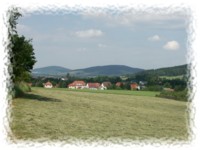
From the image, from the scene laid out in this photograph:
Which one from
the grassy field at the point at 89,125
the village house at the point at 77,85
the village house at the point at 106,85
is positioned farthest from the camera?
the village house at the point at 106,85

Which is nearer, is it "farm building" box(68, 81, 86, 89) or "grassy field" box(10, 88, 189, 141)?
"grassy field" box(10, 88, 189, 141)

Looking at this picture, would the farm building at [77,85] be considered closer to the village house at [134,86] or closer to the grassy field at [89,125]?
the grassy field at [89,125]

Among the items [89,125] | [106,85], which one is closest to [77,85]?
[106,85]

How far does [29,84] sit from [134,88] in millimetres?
3655

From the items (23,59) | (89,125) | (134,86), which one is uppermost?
(23,59)

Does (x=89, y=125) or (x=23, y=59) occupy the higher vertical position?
(x=23, y=59)

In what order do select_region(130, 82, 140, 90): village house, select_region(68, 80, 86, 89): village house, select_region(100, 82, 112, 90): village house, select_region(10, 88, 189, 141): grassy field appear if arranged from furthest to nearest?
select_region(130, 82, 140, 90): village house
select_region(100, 82, 112, 90): village house
select_region(68, 80, 86, 89): village house
select_region(10, 88, 189, 141): grassy field

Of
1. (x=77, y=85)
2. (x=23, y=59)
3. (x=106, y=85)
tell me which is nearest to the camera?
(x=77, y=85)

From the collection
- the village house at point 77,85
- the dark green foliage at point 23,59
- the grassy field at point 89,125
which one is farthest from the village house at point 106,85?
the dark green foliage at point 23,59

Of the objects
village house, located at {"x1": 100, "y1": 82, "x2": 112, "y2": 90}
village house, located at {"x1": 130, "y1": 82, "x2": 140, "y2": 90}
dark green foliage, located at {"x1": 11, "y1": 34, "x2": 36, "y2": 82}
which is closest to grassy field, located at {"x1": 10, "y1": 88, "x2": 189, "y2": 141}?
village house, located at {"x1": 100, "y1": 82, "x2": 112, "y2": 90}

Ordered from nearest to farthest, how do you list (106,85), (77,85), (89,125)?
(89,125) < (77,85) < (106,85)

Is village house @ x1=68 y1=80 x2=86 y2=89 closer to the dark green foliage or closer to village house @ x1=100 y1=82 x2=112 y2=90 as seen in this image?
village house @ x1=100 y1=82 x2=112 y2=90

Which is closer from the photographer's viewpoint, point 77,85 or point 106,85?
point 77,85

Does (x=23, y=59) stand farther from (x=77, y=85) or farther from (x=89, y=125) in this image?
(x=89, y=125)
